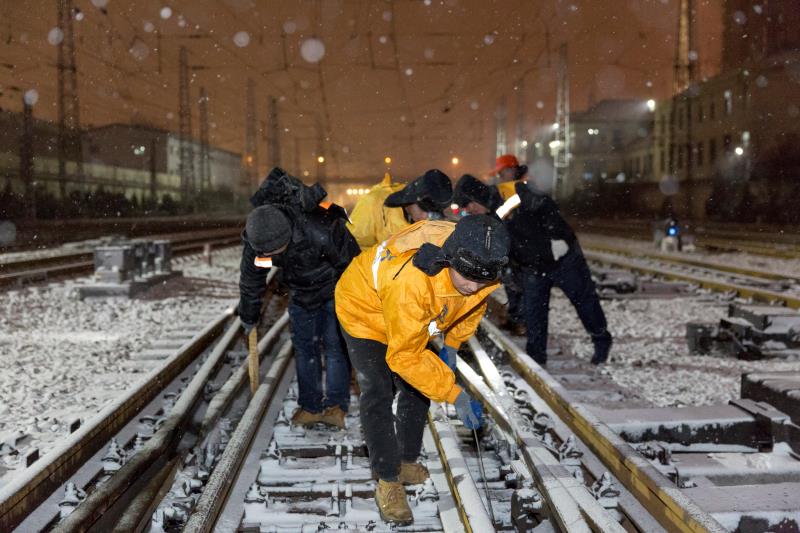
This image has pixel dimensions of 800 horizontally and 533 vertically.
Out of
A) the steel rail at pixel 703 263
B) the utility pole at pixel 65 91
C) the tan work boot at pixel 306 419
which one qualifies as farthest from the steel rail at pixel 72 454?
the utility pole at pixel 65 91

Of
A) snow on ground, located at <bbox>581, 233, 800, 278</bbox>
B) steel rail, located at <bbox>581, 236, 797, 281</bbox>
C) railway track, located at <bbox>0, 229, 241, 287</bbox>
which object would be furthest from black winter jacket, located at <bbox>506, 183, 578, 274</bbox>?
railway track, located at <bbox>0, 229, 241, 287</bbox>

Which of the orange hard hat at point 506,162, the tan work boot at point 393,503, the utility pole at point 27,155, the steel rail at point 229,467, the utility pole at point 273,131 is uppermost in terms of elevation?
the utility pole at point 273,131

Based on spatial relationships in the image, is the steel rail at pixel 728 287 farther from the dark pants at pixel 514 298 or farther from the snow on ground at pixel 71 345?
the snow on ground at pixel 71 345

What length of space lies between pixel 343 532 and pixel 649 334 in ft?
20.0

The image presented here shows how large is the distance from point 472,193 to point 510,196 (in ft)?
2.10

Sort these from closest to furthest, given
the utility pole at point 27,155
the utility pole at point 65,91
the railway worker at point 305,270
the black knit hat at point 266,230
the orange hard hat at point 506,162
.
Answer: the black knit hat at point 266,230 < the railway worker at point 305,270 < the orange hard hat at point 506,162 < the utility pole at point 27,155 < the utility pole at point 65,91

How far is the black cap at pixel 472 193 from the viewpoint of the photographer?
19.1 ft

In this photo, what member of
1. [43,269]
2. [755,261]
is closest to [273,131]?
[43,269]

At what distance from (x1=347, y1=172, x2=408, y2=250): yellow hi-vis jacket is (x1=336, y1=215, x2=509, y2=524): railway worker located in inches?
72.3

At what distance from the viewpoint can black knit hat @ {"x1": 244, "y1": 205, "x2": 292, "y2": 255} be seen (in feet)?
13.4

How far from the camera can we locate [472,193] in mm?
5832

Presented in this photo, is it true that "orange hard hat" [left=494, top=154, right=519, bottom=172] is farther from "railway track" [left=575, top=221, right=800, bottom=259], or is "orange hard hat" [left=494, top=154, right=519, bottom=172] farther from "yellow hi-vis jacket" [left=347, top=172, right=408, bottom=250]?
"railway track" [left=575, top=221, right=800, bottom=259]

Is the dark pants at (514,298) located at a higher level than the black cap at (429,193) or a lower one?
lower

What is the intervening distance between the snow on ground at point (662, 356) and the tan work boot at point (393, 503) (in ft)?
9.84
